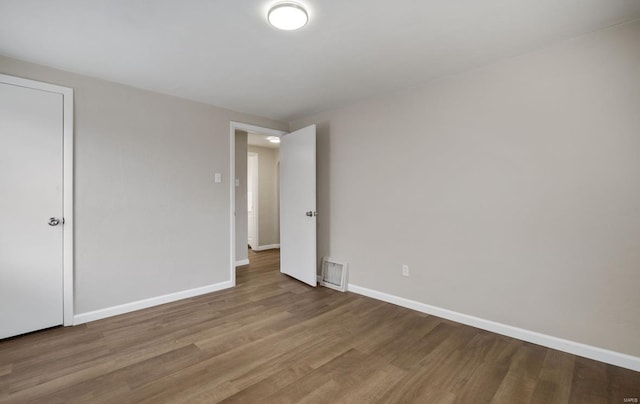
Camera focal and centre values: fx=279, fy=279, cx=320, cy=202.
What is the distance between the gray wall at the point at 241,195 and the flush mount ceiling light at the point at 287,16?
3272 millimetres

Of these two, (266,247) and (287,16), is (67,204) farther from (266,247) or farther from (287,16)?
(266,247)

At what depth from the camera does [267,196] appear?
6.43 metres

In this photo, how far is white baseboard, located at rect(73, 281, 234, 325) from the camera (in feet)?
8.62

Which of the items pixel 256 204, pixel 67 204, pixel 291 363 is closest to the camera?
pixel 291 363

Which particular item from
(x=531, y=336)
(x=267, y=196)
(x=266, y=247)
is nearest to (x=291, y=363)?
(x=531, y=336)

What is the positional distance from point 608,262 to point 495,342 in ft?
3.20

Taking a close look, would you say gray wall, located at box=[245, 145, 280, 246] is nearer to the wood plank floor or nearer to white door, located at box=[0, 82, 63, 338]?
the wood plank floor

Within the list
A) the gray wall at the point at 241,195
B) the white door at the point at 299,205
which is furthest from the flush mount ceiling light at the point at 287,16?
the gray wall at the point at 241,195

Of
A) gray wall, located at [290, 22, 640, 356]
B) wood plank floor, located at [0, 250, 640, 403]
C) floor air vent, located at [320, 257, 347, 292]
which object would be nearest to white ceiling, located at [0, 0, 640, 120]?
gray wall, located at [290, 22, 640, 356]

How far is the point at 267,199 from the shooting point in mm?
6434

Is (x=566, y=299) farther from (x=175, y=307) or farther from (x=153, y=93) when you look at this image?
(x=153, y=93)

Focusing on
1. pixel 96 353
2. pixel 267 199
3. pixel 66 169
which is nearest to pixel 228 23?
pixel 66 169

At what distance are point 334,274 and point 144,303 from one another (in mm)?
2176

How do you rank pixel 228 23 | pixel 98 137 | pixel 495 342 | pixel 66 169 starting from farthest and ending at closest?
pixel 98 137
pixel 66 169
pixel 495 342
pixel 228 23
